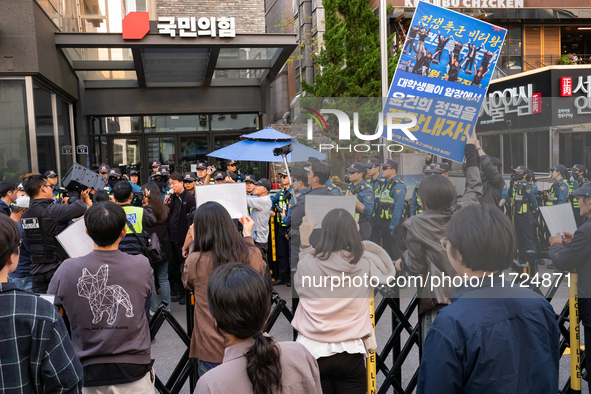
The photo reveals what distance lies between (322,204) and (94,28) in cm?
1515

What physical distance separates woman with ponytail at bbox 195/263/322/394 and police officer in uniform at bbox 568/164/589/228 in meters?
2.39

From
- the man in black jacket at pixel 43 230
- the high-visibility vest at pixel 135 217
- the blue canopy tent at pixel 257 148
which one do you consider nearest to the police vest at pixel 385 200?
the high-visibility vest at pixel 135 217

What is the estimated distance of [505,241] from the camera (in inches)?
72.0

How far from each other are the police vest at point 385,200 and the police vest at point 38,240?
392cm

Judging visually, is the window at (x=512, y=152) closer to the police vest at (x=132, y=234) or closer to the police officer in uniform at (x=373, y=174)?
the police officer in uniform at (x=373, y=174)

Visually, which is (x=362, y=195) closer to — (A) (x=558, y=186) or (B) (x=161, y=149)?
(A) (x=558, y=186)

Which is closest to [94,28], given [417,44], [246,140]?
[246,140]

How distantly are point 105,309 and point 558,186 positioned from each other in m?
A: 3.10

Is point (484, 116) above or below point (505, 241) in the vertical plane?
above

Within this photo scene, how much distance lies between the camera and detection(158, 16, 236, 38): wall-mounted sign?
12391 millimetres

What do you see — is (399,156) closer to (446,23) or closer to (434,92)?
(434,92)

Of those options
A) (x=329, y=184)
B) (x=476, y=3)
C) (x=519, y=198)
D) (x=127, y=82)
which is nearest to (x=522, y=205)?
(x=519, y=198)

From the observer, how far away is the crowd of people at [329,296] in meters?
1.69

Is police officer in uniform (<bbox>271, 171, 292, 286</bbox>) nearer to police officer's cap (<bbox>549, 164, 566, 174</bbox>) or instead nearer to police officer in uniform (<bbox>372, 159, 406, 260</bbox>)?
police officer in uniform (<bbox>372, 159, 406, 260</bbox>)
